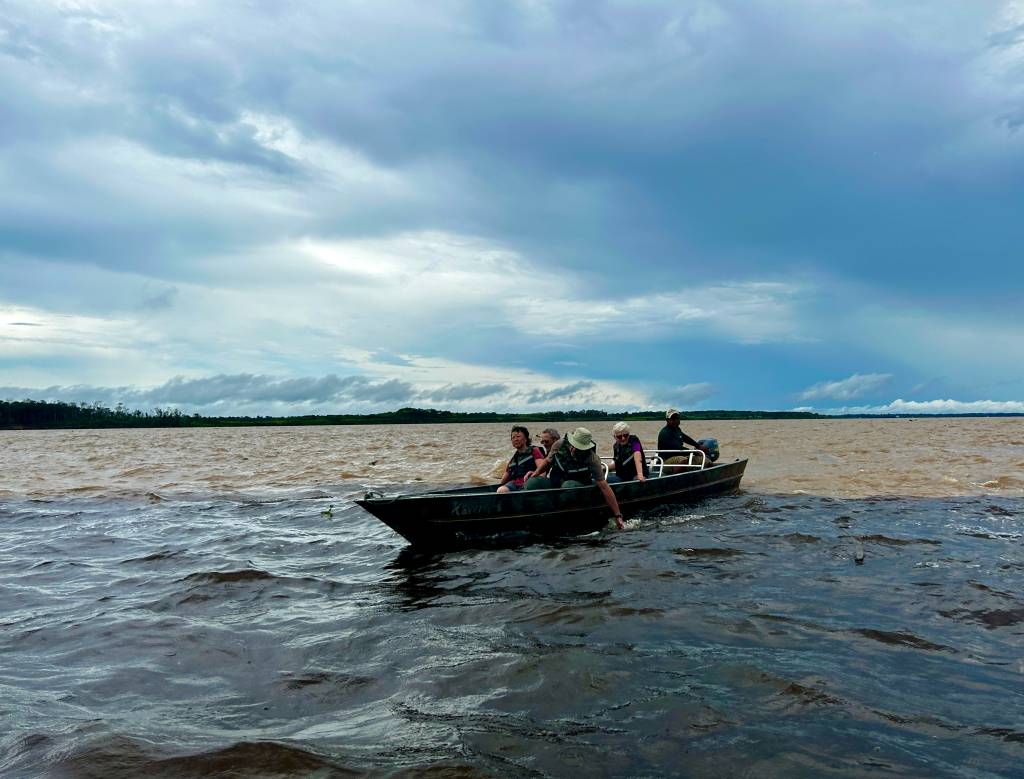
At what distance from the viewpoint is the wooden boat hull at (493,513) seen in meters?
11.7

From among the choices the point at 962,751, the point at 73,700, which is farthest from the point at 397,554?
the point at 962,751

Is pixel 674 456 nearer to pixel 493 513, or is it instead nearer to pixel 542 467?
pixel 542 467

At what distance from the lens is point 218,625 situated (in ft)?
26.4

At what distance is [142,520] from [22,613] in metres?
8.28

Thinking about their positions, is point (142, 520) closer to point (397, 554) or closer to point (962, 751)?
point (397, 554)

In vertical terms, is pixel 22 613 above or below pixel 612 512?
below

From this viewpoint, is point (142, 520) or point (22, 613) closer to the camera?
point (22, 613)

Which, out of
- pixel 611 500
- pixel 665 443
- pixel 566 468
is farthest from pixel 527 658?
pixel 665 443

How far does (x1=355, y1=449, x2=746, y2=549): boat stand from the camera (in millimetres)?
11750

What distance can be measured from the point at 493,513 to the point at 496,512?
2.5 inches

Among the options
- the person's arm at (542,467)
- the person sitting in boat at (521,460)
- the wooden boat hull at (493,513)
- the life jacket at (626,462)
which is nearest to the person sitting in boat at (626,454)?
the life jacket at (626,462)

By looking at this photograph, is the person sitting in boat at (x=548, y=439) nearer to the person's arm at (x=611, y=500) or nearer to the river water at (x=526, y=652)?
the person's arm at (x=611, y=500)

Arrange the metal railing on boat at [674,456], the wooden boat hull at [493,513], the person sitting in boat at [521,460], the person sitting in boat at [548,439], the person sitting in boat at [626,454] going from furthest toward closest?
the metal railing on boat at [674,456] < the person sitting in boat at [626,454] < the person sitting in boat at [521,460] < the person sitting in boat at [548,439] < the wooden boat hull at [493,513]

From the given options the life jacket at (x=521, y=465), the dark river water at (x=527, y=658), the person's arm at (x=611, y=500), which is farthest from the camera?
the life jacket at (x=521, y=465)
